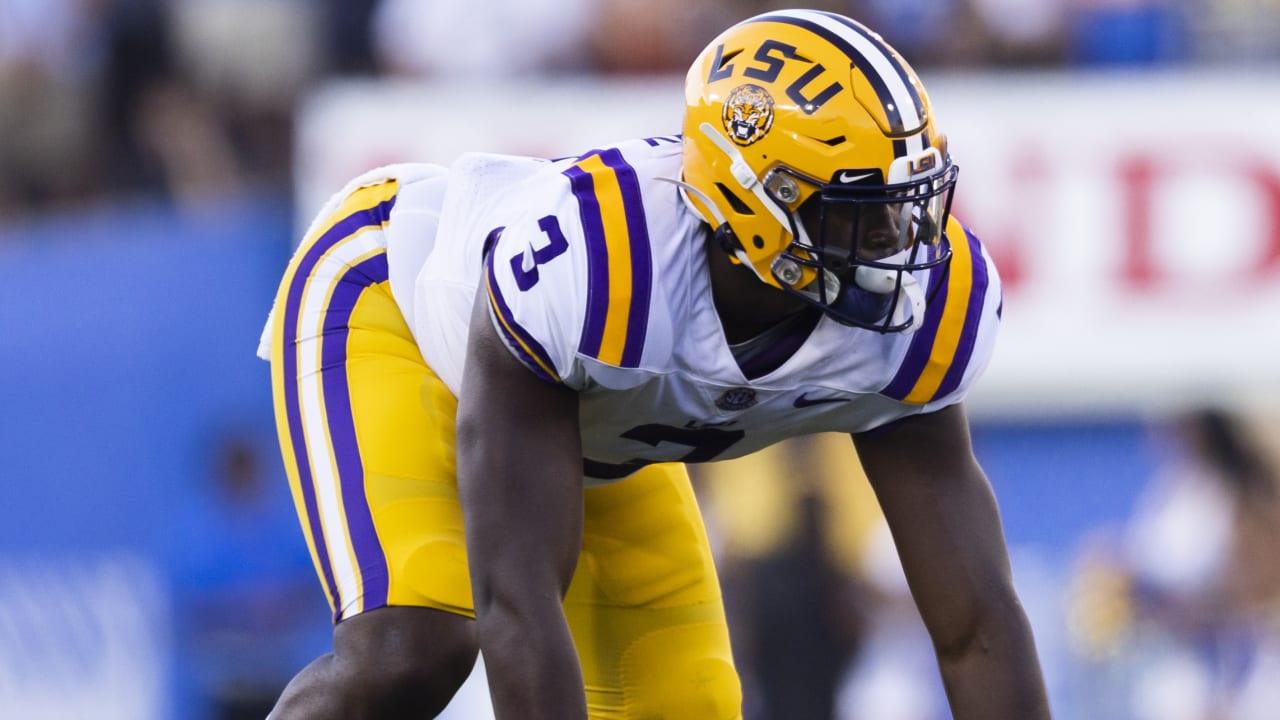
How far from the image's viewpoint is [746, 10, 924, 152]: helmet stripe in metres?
2.96

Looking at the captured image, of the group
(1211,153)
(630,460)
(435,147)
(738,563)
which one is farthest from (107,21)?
(630,460)

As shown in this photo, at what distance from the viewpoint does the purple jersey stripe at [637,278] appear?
2924mm

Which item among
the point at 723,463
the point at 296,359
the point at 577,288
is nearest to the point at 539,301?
the point at 577,288

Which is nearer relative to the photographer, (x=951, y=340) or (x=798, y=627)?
(x=951, y=340)

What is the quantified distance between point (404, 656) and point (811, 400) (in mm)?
780

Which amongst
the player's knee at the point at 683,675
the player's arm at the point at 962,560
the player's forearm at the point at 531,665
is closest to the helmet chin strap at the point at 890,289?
the player's arm at the point at 962,560

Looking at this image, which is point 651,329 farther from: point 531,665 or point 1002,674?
point 1002,674

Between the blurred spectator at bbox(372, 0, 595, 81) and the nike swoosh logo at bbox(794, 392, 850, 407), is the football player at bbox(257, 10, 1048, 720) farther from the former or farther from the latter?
the blurred spectator at bbox(372, 0, 595, 81)

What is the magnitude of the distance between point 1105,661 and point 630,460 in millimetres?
3810

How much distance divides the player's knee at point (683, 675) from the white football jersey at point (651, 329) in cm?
43

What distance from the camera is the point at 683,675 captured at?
3.62 m

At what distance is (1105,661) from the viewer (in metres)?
6.72

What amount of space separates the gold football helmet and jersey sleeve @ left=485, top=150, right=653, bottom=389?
176 mm

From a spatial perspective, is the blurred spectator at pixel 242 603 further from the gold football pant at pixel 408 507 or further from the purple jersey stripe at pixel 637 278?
the purple jersey stripe at pixel 637 278
